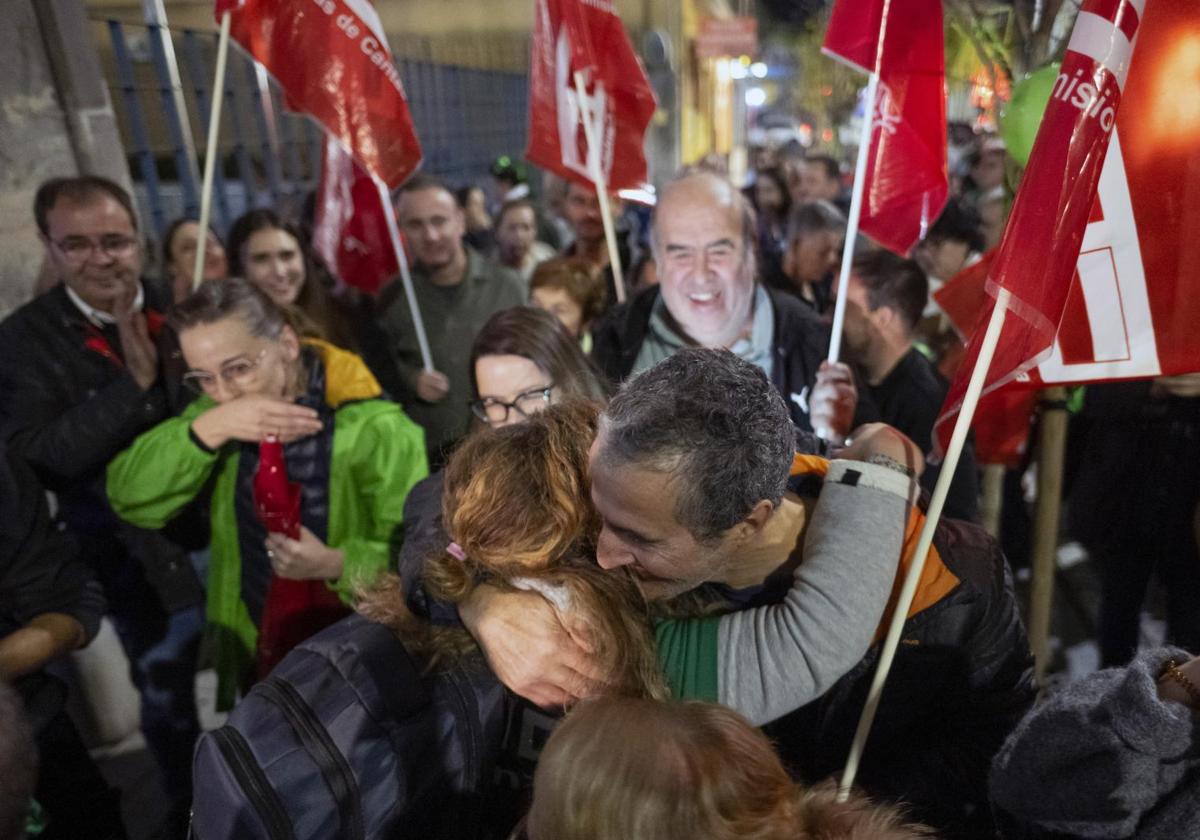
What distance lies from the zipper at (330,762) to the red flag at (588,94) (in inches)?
112

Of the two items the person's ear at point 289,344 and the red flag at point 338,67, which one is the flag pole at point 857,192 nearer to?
the person's ear at point 289,344

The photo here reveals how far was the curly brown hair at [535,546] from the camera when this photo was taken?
114 centimetres

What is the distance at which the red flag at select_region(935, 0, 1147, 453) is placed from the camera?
141 cm

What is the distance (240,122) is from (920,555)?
5.71m

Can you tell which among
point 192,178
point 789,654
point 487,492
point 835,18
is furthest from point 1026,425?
point 192,178

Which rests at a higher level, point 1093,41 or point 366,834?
point 1093,41

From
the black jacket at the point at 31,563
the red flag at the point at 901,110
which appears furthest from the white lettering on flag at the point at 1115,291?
the black jacket at the point at 31,563

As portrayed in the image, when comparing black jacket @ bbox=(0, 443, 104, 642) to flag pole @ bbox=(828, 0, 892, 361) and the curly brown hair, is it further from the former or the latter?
flag pole @ bbox=(828, 0, 892, 361)

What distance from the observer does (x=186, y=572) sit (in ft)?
9.25

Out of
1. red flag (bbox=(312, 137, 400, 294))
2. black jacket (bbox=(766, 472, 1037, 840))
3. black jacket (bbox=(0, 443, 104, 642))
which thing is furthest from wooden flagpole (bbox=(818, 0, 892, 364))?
red flag (bbox=(312, 137, 400, 294))

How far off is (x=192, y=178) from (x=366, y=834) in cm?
456

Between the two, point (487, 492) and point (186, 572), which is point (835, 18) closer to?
point (487, 492)

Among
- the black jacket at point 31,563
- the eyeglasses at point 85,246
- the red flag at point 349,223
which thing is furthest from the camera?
the red flag at point 349,223

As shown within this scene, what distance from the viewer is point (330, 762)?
1163 mm
